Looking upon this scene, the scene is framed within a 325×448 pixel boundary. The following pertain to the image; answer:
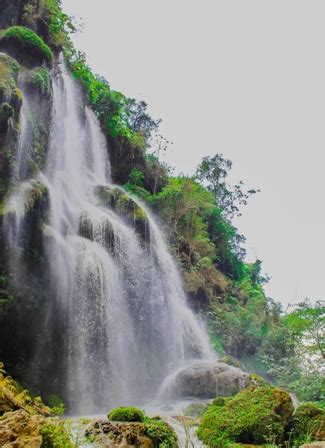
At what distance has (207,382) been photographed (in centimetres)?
1323

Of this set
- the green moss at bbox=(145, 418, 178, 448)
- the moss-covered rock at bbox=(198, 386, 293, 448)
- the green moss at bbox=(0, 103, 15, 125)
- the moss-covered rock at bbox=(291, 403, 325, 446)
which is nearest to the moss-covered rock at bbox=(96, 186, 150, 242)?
the green moss at bbox=(0, 103, 15, 125)

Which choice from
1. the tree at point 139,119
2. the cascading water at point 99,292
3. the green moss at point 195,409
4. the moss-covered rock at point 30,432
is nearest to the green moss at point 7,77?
the cascading water at point 99,292

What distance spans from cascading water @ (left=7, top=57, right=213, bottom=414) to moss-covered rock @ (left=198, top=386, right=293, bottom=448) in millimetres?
Result: 5342

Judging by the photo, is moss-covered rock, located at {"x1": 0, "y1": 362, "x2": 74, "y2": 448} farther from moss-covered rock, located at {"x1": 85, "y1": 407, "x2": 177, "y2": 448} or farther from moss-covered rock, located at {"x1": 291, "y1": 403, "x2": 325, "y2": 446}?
moss-covered rock, located at {"x1": 291, "y1": 403, "x2": 325, "y2": 446}

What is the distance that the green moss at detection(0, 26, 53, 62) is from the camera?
1694cm

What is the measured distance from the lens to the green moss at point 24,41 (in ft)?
55.6

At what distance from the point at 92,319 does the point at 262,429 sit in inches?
287

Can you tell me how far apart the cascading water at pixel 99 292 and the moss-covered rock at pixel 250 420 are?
5342mm

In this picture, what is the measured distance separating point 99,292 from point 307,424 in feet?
25.8

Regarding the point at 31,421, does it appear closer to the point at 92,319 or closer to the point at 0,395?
the point at 0,395

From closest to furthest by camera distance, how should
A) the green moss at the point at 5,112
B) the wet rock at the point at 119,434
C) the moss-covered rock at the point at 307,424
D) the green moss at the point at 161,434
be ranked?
the wet rock at the point at 119,434 < the green moss at the point at 161,434 < the moss-covered rock at the point at 307,424 < the green moss at the point at 5,112

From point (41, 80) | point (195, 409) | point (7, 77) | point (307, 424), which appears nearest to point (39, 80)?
point (41, 80)

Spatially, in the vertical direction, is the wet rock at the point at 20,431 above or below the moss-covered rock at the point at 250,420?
above

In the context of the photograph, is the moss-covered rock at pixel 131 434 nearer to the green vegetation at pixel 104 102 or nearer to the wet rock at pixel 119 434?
the wet rock at pixel 119 434
